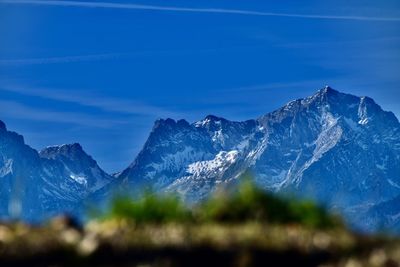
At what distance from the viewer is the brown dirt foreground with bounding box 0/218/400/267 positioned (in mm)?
20781

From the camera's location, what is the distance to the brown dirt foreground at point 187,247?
20781 millimetres

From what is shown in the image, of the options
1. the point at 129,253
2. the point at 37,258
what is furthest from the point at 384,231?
the point at 37,258

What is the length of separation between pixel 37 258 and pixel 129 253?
194cm

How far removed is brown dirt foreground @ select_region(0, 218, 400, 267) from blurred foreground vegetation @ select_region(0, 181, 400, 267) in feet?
0.07

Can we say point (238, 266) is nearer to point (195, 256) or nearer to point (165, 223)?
point (195, 256)

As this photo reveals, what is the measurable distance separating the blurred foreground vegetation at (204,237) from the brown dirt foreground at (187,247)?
0.02 meters

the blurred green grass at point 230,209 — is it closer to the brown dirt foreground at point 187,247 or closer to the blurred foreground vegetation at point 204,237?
the blurred foreground vegetation at point 204,237

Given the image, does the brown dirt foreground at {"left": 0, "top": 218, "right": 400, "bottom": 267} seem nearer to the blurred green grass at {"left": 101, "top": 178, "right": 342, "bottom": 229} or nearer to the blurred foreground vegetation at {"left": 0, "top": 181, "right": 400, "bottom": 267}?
the blurred foreground vegetation at {"left": 0, "top": 181, "right": 400, "bottom": 267}

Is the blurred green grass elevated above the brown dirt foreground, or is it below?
above

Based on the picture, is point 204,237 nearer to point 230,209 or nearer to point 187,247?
point 187,247

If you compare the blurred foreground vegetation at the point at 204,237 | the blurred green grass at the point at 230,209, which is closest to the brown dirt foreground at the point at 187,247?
the blurred foreground vegetation at the point at 204,237

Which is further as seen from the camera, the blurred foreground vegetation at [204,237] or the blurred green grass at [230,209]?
the blurred green grass at [230,209]

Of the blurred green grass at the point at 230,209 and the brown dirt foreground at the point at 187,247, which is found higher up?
the blurred green grass at the point at 230,209

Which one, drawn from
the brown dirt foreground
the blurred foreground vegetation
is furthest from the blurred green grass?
the brown dirt foreground
